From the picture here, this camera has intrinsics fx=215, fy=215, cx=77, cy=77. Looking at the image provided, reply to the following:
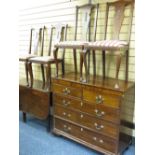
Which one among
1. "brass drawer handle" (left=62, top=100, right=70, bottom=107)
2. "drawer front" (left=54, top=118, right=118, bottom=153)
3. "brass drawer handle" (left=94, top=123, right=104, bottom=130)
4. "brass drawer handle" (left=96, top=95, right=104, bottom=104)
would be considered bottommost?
"drawer front" (left=54, top=118, right=118, bottom=153)

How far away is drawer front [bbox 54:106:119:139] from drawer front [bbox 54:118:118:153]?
7cm

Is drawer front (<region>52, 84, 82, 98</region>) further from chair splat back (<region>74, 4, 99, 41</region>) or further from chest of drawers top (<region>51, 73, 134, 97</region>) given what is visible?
chair splat back (<region>74, 4, 99, 41</region>)

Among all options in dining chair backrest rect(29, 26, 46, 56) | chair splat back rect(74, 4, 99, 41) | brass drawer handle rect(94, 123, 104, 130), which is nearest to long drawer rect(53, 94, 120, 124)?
brass drawer handle rect(94, 123, 104, 130)

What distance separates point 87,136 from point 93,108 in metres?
0.37

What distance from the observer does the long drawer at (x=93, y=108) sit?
7.44 feet

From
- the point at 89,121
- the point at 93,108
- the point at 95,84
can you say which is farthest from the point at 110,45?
the point at 89,121

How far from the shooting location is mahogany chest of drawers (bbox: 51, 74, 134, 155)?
228 cm

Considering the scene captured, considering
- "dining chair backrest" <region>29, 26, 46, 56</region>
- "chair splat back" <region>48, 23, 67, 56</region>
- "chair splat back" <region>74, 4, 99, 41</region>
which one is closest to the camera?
"chair splat back" <region>74, 4, 99, 41</region>

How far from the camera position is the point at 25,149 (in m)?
2.59

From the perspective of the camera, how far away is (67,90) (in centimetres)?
263

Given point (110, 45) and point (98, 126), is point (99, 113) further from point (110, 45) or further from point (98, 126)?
point (110, 45)

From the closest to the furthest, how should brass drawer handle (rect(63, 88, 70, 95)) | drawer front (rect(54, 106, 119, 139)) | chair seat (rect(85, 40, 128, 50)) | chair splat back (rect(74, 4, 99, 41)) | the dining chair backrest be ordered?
chair seat (rect(85, 40, 128, 50))
drawer front (rect(54, 106, 119, 139))
brass drawer handle (rect(63, 88, 70, 95))
chair splat back (rect(74, 4, 99, 41))
the dining chair backrest

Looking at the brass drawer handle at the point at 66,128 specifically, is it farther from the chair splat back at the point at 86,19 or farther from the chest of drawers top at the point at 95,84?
the chair splat back at the point at 86,19
